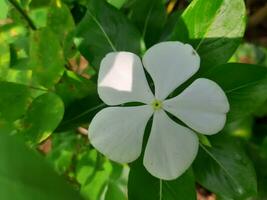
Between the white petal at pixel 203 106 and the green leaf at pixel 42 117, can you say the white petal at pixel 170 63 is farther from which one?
the green leaf at pixel 42 117

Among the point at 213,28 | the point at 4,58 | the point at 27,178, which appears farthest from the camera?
the point at 4,58

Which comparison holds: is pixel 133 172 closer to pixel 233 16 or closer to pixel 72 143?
pixel 233 16

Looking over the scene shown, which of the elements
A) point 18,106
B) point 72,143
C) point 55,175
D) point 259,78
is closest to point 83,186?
point 72,143

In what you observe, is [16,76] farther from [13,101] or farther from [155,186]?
[155,186]

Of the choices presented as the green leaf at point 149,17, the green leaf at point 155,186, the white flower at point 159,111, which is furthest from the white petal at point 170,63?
the green leaf at point 149,17

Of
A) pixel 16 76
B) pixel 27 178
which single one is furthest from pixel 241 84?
pixel 27 178

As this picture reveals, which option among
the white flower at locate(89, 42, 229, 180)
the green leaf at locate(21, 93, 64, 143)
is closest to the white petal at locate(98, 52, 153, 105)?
the white flower at locate(89, 42, 229, 180)

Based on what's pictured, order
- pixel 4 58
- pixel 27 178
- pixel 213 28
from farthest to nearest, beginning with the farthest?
pixel 4 58 < pixel 213 28 < pixel 27 178

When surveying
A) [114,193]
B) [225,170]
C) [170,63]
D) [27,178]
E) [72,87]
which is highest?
[27,178]
